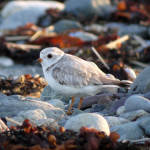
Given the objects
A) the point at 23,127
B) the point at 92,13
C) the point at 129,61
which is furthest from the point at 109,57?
the point at 23,127

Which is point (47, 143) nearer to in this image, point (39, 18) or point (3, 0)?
point (39, 18)

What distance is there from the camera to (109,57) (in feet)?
31.3

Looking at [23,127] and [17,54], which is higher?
[23,127]

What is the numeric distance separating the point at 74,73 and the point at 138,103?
2.95 ft

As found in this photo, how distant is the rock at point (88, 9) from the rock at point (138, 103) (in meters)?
10.5

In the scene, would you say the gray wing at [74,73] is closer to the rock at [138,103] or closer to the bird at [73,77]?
the bird at [73,77]

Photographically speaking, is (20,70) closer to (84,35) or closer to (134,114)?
(84,35)

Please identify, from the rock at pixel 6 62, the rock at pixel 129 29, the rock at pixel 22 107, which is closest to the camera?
the rock at pixel 22 107

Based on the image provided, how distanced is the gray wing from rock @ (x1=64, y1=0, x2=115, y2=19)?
10032 mm

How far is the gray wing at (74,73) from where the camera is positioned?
448 centimetres

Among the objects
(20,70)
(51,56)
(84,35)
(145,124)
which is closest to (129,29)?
(84,35)

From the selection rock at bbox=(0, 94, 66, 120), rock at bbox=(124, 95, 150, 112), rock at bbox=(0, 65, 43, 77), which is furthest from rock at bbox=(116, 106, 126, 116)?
rock at bbox=(0, 65, 43, 77)

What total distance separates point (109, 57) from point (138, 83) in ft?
14.2

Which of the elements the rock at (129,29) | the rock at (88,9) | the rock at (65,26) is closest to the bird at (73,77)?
the rock at (129,29)
